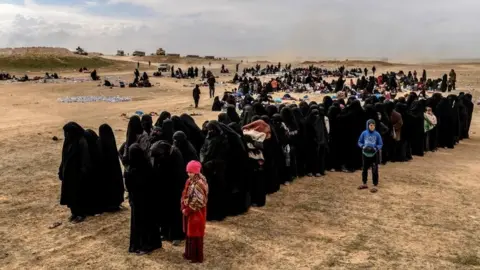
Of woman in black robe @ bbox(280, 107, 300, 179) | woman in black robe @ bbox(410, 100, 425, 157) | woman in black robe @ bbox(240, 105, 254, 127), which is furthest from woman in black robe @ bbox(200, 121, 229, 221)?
woman in black robe @ bbox(410, 100, 425, 157)

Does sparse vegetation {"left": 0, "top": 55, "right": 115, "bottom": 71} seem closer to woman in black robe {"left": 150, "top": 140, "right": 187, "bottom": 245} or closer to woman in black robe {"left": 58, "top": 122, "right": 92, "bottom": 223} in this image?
woman in black robe {"left": 58, "top": 122, "right": 92, "bottom": 223}

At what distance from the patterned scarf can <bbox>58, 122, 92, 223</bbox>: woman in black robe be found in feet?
8.12

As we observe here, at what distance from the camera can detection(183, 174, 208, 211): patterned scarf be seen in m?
5.74

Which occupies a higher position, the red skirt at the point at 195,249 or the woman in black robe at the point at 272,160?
the woman in black robe at the point at 272,160

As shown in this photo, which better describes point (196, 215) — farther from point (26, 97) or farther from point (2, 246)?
point (26, 97)

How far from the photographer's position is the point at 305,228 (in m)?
7.45

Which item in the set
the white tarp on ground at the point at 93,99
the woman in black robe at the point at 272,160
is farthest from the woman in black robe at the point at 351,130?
the white tarp on ground at the point at 93,99

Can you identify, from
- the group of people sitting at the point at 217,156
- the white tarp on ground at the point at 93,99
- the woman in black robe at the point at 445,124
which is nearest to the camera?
the group of people sitting at the point at 217,156

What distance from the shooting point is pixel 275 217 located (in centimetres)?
792

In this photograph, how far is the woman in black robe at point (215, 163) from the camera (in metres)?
7.25

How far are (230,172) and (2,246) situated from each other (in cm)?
341

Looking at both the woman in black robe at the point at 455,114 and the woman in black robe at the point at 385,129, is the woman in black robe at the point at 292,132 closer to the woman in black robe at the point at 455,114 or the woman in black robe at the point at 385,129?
the woman in black robe at the point at 385,129

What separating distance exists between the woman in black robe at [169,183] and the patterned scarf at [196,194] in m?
0.61

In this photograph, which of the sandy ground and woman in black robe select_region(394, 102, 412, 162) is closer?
the sandy ground
